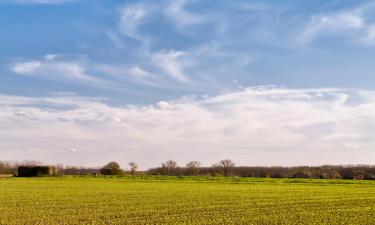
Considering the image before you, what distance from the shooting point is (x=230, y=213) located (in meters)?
24.9

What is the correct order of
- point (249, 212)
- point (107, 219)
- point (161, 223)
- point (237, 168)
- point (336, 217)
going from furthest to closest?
point (237, 168), point (249, 212), point (336, 217), point (107, 219), point (161, 223)

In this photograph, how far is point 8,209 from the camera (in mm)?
26156

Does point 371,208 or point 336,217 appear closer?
point 336,217

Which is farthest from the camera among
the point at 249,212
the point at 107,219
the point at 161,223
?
the point at 249,212

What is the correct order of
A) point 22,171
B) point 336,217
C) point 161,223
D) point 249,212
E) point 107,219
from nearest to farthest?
point 161,223 → point 107,219 → point 336,217 → point 249,212 → point 22,171

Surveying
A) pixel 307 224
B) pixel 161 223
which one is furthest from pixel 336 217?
pixel 161 223

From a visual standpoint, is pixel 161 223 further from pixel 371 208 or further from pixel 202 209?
pixel 371 208

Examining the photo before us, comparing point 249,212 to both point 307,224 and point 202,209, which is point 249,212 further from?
point 307,224

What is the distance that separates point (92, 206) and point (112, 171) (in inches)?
3722

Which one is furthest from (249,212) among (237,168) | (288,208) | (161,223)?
(237,168)

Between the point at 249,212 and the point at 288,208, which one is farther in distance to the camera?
the point at 288,208

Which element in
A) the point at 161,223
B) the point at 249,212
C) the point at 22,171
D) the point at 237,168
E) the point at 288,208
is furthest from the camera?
the point at 237,168

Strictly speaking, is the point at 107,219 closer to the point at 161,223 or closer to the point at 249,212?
the point at 161,223

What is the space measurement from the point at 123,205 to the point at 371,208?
43.7 feet
